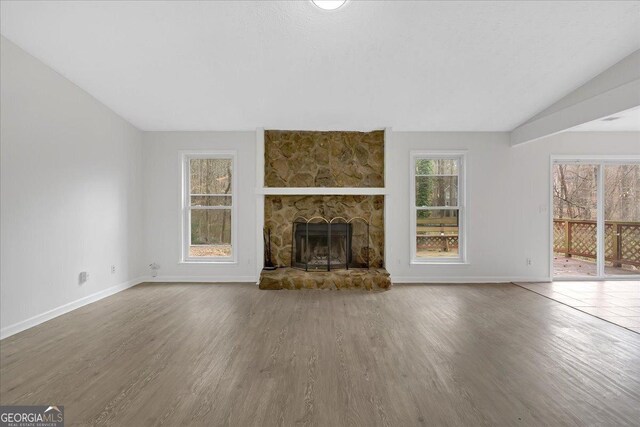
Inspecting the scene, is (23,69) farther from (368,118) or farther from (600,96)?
(600,96)

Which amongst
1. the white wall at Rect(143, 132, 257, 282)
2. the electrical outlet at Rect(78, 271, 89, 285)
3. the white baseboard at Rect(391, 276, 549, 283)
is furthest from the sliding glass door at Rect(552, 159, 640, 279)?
the electrical outlet at Rect(78, 271, 89, 285)

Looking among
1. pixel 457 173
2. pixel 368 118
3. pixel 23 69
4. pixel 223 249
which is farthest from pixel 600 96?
pixel 23 69

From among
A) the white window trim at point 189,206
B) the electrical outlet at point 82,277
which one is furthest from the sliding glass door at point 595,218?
the electrical outlet at point 82,277

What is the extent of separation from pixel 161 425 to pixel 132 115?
15.0 feet

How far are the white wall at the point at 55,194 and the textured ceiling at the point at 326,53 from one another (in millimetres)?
310

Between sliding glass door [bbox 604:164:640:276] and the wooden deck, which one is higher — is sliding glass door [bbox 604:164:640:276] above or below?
above

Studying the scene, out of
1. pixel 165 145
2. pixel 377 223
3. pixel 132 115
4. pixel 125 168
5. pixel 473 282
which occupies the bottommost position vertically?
pixel 473 282

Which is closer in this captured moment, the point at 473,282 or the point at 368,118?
the point at 368,118

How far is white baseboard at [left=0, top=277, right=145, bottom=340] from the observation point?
3104 millimetres

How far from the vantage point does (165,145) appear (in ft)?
18.1

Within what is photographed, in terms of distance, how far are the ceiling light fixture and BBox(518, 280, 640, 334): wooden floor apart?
14.0 feet
